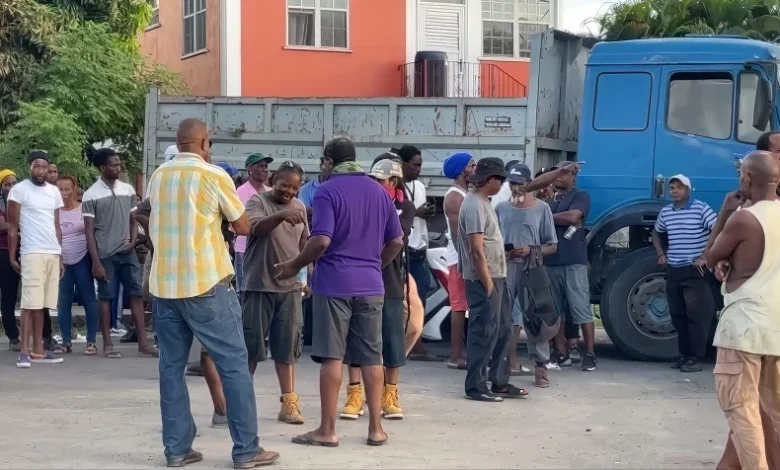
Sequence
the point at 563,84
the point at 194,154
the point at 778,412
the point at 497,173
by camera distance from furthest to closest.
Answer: the point at 563,84
the point at 497,173
the point at 194,154
the point at 778,412

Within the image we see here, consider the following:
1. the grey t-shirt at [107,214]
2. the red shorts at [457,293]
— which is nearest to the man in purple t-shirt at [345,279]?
the red shorts at [457,293]

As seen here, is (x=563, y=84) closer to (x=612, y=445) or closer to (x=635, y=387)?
(x=635, y=387)

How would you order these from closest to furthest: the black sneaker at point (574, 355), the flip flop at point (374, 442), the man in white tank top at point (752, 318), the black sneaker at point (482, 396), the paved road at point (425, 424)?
the man in white tank top at point (752, 318) → the paved road at point (425, 424) → the flip flop at point (374, 442) → the black sneaker at point (482, 396) → the black sneaker at point (574, 355)

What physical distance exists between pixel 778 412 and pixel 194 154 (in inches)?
131

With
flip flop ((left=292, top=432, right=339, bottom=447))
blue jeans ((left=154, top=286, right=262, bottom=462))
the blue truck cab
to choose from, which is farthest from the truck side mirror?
blue jeans ((left=154, top=286, right=262, bottom=462))

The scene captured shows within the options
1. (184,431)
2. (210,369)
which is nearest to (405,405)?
(210,369)

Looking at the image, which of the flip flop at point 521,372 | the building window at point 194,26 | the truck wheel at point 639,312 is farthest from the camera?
the building window at point 194,26

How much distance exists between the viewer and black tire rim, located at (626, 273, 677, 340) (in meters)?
11.0

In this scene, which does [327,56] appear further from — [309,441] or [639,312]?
[309,441]

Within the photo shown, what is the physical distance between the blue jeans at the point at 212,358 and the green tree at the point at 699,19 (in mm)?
15682

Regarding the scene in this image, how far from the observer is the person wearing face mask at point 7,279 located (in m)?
11.1

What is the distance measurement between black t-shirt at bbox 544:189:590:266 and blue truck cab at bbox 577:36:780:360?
0.41 m

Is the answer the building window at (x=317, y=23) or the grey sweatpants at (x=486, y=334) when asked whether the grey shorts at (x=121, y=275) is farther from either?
the building window at (x=317, y=23)

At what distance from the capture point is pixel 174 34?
25.0 metres
